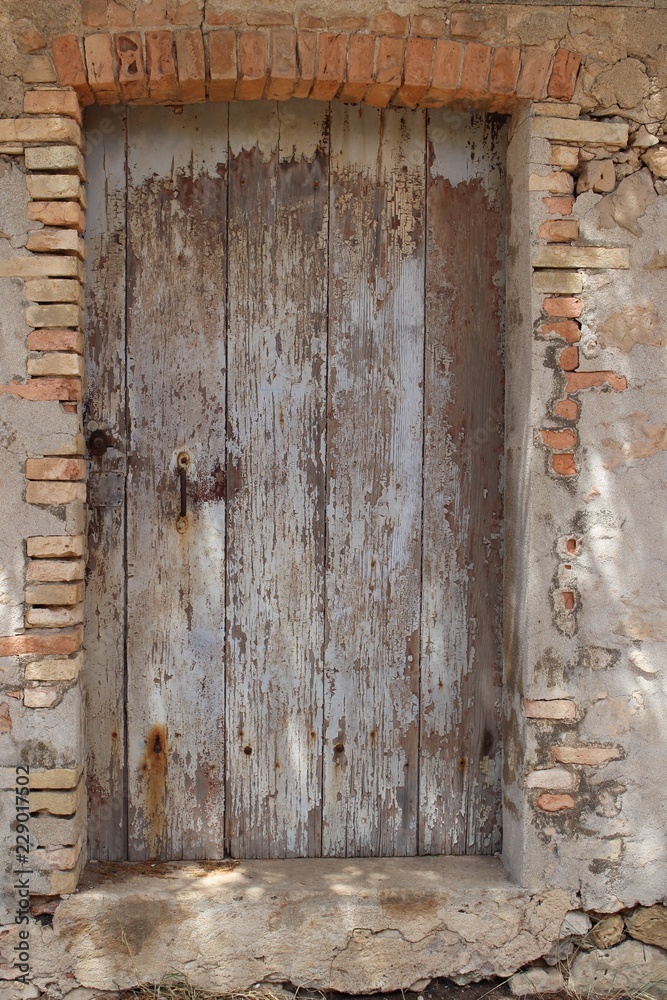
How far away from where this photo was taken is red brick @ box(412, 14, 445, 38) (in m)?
2.31

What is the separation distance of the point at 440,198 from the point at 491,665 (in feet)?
4.70

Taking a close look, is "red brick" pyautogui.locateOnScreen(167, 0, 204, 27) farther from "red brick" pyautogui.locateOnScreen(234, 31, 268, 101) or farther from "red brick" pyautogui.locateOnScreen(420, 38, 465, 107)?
"red brick" pyautogui.locateOnScreen(420, 38, 465, 107)

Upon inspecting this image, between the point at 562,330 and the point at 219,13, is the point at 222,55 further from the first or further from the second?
the point at 562,330

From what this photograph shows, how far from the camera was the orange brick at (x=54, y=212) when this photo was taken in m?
2.29

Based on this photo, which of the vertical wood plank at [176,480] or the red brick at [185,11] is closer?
the red brick at [185,11]

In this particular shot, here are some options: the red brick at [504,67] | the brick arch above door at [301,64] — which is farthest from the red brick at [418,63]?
the red brick at [504,67]

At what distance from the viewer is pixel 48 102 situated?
89.6 inches

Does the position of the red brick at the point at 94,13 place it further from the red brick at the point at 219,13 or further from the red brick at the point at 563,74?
the red brick at the point at 563,74

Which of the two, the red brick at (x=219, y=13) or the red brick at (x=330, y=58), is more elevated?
the red brick at (x=219, y=13)

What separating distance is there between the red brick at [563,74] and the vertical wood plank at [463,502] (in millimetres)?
262

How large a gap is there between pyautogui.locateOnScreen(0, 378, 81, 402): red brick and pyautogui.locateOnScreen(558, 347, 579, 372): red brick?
1352 millimetres

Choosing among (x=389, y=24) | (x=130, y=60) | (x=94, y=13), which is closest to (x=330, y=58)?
(x=389, y=24)
